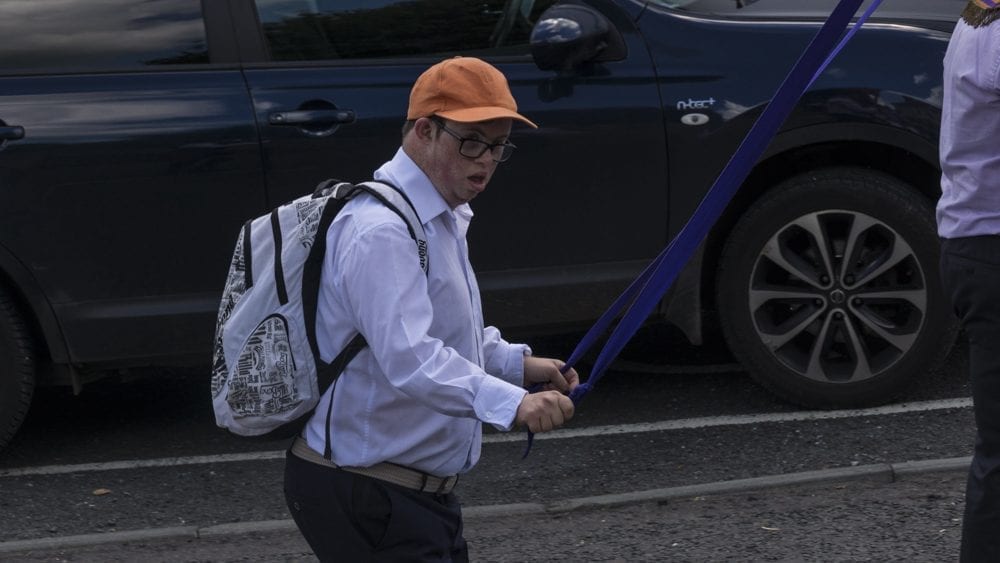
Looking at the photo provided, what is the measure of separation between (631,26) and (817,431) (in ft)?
5.20

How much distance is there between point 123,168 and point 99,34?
51 cm

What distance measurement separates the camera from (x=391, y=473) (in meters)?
2.98

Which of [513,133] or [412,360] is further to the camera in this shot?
[513,133]

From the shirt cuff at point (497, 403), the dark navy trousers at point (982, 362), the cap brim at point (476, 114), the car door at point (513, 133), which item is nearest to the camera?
the shirt cuff at point (497, 403)

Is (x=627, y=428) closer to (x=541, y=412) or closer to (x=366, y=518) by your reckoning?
(x=366, y=518)

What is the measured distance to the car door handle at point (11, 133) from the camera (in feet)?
17.5

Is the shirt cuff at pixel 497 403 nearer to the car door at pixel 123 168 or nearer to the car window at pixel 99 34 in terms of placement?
the car door at pixel 123 168

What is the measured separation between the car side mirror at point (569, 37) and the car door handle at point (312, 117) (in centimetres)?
69

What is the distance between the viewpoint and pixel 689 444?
5516mm

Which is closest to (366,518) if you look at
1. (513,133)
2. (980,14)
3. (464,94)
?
(464,94)

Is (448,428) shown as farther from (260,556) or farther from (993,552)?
(260,556)

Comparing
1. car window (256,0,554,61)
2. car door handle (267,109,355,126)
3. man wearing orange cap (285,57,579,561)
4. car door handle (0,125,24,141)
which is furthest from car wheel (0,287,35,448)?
man wearing orange cap (285,57,579,561)

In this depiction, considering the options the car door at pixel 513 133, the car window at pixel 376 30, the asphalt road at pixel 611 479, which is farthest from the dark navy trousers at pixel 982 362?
the car window at pixel 376 30

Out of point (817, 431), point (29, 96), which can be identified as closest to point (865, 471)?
point (817, 431)
